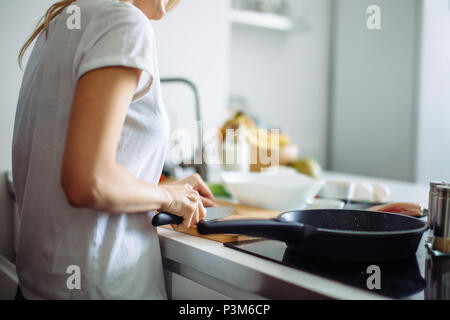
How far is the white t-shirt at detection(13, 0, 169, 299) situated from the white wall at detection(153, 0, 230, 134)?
118 centimetres

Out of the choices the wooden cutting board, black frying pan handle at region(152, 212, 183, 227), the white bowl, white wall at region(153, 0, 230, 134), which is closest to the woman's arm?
black frying pan handle at region(152, 212, 183, 227)

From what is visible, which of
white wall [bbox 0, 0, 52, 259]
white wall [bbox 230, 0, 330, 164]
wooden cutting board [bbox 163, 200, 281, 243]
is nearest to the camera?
wooden cutting board [bbox 163, 200, 281, 243]

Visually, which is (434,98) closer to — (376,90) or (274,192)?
(376,90)

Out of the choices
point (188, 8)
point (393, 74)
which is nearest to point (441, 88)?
point (393, 74)

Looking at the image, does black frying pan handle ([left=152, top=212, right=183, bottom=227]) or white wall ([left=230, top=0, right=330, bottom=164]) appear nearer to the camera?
black frying pan handle ([left=152, top=212, right=183, bottom=227])

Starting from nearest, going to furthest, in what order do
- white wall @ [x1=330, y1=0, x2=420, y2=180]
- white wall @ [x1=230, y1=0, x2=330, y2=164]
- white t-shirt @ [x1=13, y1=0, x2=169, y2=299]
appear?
white t-shirt @ [x1=13, y1=0, x2=169, y2=299] < white wall @ [x1=330, y1=0, x2=420, y2=180] < white wall @ [x1=230, y1=0, x2=330, y2=164]

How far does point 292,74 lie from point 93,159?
3262 mm

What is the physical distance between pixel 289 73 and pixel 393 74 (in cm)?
84

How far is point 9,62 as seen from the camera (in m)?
1.19

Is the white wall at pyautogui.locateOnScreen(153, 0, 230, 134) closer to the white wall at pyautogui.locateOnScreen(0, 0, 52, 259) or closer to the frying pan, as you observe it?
the white wall at pyautogui.locateOnScreen(0, 0, 52, 259)

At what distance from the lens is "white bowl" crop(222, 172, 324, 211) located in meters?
1.02

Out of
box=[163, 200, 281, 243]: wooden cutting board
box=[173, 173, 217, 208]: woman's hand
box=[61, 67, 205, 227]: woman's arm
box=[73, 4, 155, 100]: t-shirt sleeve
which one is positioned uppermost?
box=[73, 4, 155, 100]: t-shirt sleeve

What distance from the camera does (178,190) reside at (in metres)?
0.68

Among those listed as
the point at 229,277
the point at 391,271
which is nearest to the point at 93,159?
the point at 229,277
